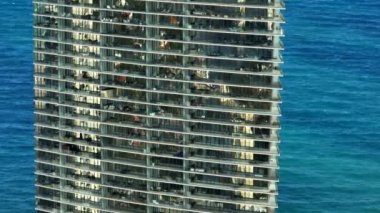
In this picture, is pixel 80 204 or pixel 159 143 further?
pixel 80 204

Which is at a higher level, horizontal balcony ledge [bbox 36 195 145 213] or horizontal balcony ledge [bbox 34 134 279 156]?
horizontal balcony ledge [bbox 34 134 279 156]

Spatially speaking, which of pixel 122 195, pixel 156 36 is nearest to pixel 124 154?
pixel 122 195

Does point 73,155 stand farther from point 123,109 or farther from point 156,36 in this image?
point 156,36

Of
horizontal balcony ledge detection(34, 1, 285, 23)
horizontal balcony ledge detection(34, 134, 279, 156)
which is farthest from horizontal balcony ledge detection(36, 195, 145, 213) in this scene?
horizontal balcony ledge detection(34, 1, 285, 23)

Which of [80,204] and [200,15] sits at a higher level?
[200,15]

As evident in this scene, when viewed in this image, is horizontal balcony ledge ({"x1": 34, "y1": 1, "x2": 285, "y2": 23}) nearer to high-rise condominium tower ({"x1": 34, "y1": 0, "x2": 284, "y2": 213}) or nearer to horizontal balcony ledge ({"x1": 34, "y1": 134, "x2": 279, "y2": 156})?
high-rise condominium tower ({"x1": 34, "y1": 0, "x2": 284, "y2": 213})

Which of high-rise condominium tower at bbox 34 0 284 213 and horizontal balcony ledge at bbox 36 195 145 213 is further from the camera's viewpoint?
horizontal balcony ledge at bbox 36 195 145 213

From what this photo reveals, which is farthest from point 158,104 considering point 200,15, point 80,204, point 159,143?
point 80,204

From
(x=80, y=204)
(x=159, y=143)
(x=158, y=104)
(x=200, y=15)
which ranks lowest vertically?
(x=80, y=204)

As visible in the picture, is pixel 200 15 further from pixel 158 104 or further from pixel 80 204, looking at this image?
pixel 80 204

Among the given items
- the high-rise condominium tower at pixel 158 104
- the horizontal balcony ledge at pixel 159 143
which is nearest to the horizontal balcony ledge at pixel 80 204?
the high-rise condominium tower at pixel 158 104
